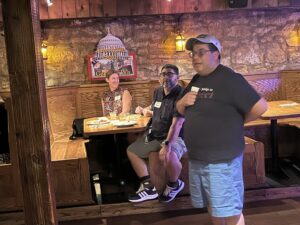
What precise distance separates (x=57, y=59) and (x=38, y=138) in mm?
3635

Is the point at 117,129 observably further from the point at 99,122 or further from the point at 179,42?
the point at 179,42

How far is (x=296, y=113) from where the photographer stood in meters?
4.45

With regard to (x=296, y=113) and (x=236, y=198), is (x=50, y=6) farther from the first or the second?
(x=236, y=198)

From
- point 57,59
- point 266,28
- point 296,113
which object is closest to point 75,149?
point 57,59

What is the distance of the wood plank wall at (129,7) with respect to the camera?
5.52 metres

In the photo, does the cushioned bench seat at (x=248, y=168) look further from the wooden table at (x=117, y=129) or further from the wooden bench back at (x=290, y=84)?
the wooden bench back at (x=290, y=84)

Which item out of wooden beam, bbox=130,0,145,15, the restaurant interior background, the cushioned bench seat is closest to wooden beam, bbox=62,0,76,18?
the restaurant interior background

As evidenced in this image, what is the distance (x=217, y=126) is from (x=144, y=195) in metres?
1.74

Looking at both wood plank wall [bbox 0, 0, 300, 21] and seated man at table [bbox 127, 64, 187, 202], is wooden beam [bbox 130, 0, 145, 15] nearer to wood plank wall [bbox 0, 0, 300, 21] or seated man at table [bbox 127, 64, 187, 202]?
wood plank wall [bbox 0, 0, 300, 21]

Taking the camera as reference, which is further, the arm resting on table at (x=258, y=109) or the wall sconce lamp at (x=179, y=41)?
the wall sconce lamp at (x=179, y=41)

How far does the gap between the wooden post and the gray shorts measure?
1.88m

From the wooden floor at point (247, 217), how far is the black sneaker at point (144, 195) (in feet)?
0.54

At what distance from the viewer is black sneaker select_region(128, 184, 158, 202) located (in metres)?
4.18

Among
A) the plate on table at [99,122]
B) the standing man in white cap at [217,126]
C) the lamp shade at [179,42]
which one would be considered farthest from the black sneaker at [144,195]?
the lamp shade at [179,42]
